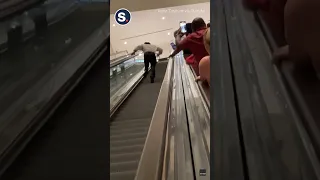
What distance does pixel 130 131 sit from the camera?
15.6ft

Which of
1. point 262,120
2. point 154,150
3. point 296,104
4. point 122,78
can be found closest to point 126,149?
point 154,150

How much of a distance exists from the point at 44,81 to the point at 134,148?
1.09 meters

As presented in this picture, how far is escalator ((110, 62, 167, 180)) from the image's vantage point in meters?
3.30

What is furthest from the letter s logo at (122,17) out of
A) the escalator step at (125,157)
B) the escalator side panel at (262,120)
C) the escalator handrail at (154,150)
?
the escalator side panel at (262,120)

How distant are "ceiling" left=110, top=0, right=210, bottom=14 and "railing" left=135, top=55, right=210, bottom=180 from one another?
39.8 feet

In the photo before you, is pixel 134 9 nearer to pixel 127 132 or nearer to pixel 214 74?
pixel 127 132

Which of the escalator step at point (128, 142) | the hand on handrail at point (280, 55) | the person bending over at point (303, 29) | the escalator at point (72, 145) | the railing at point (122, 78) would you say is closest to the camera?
the person bending over at point (303, 29)

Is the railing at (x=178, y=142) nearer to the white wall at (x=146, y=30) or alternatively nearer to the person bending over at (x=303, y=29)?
the person bending over at (x=303, y=29)

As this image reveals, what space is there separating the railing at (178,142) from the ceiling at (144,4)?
1213 cm

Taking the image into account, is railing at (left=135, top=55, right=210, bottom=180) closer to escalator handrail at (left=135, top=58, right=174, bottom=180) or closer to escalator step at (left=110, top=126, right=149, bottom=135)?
escalator handrail at (left=135, top=58, right=174, bottom=180)

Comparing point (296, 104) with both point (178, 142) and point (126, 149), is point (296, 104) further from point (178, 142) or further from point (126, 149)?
point (126, 149)

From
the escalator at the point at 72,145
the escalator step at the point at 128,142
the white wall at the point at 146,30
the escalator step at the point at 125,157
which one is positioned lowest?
the white wall at the point at 146,30

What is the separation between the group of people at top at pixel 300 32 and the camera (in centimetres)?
87

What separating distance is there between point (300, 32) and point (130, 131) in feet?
13.0
